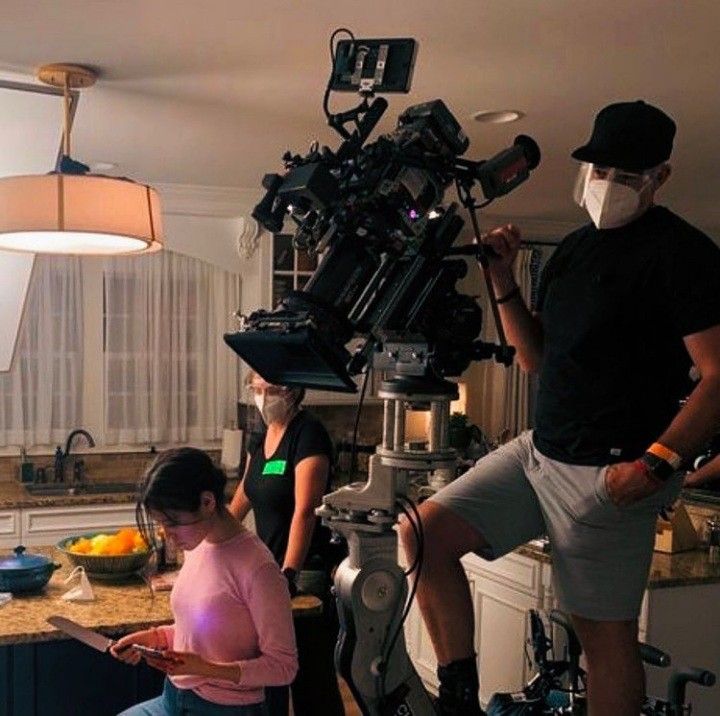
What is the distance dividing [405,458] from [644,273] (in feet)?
1.76

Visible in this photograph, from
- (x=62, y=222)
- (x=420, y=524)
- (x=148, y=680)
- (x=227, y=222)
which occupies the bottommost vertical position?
(x=148, y=680)

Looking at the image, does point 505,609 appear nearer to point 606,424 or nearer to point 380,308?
point 606,424

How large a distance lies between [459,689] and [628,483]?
0.45 metres

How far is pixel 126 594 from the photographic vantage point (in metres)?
2.55

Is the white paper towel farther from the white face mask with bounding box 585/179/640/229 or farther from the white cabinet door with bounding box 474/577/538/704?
the white face mask with bounding box 585/179/640/229

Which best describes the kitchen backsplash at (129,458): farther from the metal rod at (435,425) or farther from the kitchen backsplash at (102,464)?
the metal rod at (435,425)

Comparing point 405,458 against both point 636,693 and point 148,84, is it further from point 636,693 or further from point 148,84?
point 148,84

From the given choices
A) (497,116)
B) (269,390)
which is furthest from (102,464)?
(497,116)

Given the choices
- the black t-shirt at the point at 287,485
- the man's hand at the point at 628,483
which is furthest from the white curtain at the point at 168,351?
the man's hand at the point at 628,483

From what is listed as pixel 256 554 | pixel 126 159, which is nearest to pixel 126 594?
pixel 256 554

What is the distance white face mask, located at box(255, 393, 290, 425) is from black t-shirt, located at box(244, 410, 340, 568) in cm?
4

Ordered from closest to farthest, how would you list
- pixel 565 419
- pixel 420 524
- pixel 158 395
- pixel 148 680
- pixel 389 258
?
pixel 389 258 → pixel 420 524 → pixel 565 419 → pixel 148 680 → pixel 158 395

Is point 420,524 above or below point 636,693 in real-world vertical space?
above

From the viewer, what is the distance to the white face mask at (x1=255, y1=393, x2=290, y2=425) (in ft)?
9.82
